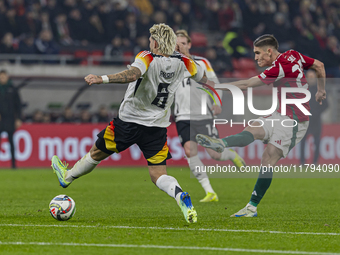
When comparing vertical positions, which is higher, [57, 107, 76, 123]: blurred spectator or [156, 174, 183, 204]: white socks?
[156, 174, 183, 204]: white socks

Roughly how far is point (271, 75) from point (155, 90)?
1.31 m

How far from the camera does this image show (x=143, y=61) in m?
5.57

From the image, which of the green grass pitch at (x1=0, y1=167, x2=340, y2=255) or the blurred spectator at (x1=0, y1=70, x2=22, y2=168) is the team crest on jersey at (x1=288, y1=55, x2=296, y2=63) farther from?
the blurred spectator at (x1=0, y1=70, x2=22, y2=168)

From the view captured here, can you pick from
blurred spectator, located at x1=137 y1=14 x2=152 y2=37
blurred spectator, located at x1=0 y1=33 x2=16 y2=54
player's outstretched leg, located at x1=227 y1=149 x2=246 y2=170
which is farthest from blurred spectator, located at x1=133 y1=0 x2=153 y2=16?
player's outstretched leg, located at x1=227 y1=149 x2=246 y2=170

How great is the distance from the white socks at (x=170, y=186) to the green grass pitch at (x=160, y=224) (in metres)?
0.30

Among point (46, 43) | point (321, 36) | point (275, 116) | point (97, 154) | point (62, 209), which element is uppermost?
point (321, 36)

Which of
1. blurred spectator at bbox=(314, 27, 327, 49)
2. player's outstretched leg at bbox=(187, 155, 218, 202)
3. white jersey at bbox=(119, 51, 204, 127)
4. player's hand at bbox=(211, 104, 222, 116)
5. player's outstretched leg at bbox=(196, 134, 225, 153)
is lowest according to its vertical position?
player's outstretched leg at bbox=(187, 155, 218, 202)

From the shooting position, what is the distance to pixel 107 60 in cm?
1778

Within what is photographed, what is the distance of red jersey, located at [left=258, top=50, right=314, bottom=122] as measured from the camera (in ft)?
20.6

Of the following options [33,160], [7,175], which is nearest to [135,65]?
[7,175]

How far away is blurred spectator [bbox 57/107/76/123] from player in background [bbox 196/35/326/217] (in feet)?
31.1

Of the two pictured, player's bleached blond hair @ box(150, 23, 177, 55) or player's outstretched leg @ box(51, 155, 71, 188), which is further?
player's outstretched leg @ box(51, 155, 71, 188)

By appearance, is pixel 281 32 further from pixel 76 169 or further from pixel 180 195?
pixel 180 195

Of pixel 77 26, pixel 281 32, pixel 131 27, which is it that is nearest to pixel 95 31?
pixel 77 26
